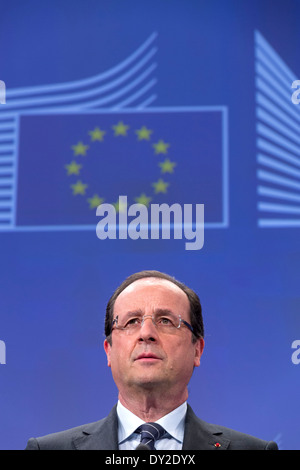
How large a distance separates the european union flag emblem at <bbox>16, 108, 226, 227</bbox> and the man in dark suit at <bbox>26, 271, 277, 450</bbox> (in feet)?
4.14

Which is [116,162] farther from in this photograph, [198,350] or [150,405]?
[150,405]

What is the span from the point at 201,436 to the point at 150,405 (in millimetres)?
171

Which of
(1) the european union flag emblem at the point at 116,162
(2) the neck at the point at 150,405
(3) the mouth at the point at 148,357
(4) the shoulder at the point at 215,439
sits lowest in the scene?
(4) the shoulder at the point at 215,439

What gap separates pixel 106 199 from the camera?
3256 mm

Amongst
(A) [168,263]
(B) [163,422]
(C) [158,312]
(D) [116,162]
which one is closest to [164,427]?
(B) [163,422]

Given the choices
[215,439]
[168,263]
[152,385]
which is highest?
[168,263]

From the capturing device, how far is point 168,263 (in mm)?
3186

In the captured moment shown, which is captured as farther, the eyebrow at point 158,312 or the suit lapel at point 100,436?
the eyebrow at point 158,312

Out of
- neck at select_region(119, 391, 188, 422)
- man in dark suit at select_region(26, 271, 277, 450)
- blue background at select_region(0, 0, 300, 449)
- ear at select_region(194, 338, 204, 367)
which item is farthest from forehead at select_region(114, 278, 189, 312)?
blue background at select_region(0, 0, 300, 449)

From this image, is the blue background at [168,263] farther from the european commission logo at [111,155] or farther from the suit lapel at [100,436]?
the suit lapel at [100,436]

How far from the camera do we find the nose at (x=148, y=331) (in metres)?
1.91

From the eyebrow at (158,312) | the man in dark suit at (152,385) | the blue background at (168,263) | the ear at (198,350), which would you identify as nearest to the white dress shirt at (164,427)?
the man in dark suit at (152,385)

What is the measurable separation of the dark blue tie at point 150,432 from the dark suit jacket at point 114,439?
0.23 ft
